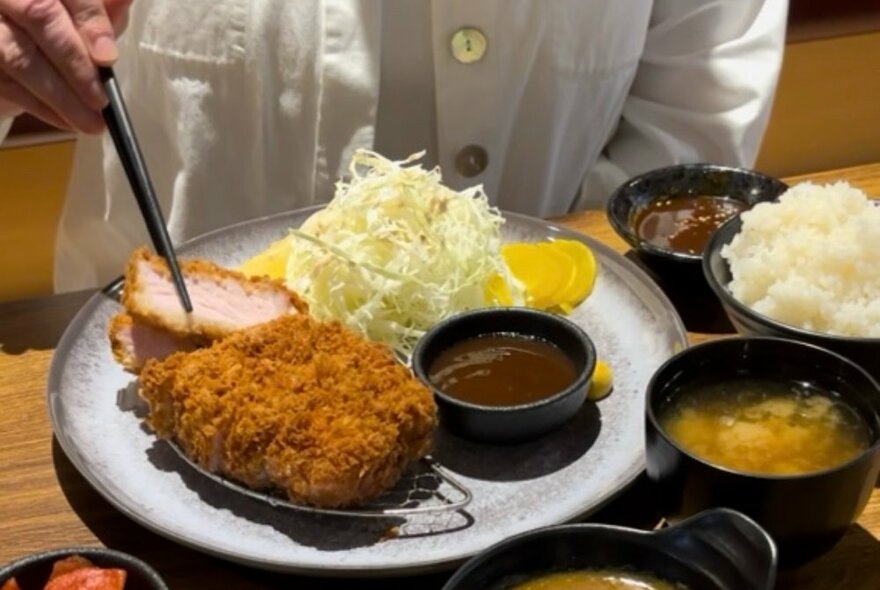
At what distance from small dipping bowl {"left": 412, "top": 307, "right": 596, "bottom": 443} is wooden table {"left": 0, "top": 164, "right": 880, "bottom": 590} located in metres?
0.14

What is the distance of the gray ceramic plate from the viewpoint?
4.35 ft

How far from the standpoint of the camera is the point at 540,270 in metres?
1.87

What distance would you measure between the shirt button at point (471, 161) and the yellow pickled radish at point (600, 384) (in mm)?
696

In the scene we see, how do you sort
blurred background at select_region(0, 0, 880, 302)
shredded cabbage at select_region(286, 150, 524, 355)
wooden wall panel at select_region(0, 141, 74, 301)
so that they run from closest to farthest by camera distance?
1. shredded cabbage at select_region(286, 150, 524, 355)
2. wooden wall panel at select_region(0, 141, 74, 301)
3. blurred background at select_region(0, 0, 880, 302)

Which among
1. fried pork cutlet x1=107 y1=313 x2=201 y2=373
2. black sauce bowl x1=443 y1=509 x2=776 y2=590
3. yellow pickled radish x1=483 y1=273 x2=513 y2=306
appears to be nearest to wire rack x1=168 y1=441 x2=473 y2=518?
fried pork cutlet x1=107 y1=313 x2=201 y2=373

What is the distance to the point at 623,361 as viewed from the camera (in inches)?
67.0

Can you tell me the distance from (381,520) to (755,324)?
559 millimetres

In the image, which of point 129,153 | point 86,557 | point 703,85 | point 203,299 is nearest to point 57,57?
point 129,153

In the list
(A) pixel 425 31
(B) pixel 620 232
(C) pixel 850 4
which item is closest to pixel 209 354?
(B) pixel 620 232

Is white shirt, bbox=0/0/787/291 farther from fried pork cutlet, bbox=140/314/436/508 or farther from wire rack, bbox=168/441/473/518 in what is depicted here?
wire rack, bbox=168/441/473/518

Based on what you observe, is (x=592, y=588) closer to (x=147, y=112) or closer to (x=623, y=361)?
(x=623, y=361)

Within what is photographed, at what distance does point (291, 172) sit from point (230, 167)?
115 millimetres

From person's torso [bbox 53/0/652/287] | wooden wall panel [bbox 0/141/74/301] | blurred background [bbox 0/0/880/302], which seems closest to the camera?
person's torso [bbox 53/0/652/287]

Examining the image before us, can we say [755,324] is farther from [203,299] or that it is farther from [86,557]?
[86,557]
